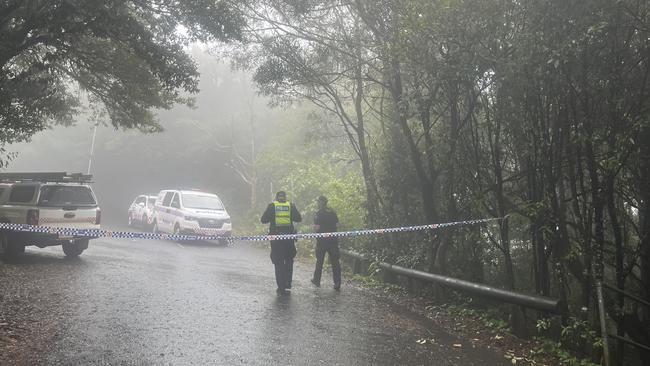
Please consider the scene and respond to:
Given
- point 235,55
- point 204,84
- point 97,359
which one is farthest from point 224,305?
point 204,84

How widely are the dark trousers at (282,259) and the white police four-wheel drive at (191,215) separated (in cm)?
887

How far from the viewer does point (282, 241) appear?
29.0ft

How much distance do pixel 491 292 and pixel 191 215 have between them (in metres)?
13.4

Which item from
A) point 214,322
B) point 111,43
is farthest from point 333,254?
point 111,43

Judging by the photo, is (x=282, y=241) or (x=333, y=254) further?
(x=333, y=254)

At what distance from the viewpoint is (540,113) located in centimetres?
642

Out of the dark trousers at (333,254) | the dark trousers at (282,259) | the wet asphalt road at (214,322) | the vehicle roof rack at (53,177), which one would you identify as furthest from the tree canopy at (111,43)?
the dark trousers at (333,254)

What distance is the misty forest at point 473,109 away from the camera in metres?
5.93

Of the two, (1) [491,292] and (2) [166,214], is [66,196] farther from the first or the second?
(1) [491,292]

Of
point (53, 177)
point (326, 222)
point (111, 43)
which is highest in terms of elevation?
point (111, 43)

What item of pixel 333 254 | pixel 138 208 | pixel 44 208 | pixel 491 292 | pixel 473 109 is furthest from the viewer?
pixel 138 208

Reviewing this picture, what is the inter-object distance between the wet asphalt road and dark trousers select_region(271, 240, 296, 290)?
0.30 metres

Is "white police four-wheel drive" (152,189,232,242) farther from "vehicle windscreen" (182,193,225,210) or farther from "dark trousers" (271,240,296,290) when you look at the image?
"dark trousers" (271,240,296,290)

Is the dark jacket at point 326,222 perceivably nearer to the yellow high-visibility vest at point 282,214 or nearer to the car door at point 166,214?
the yellow high-visibility vest at point 282,214
